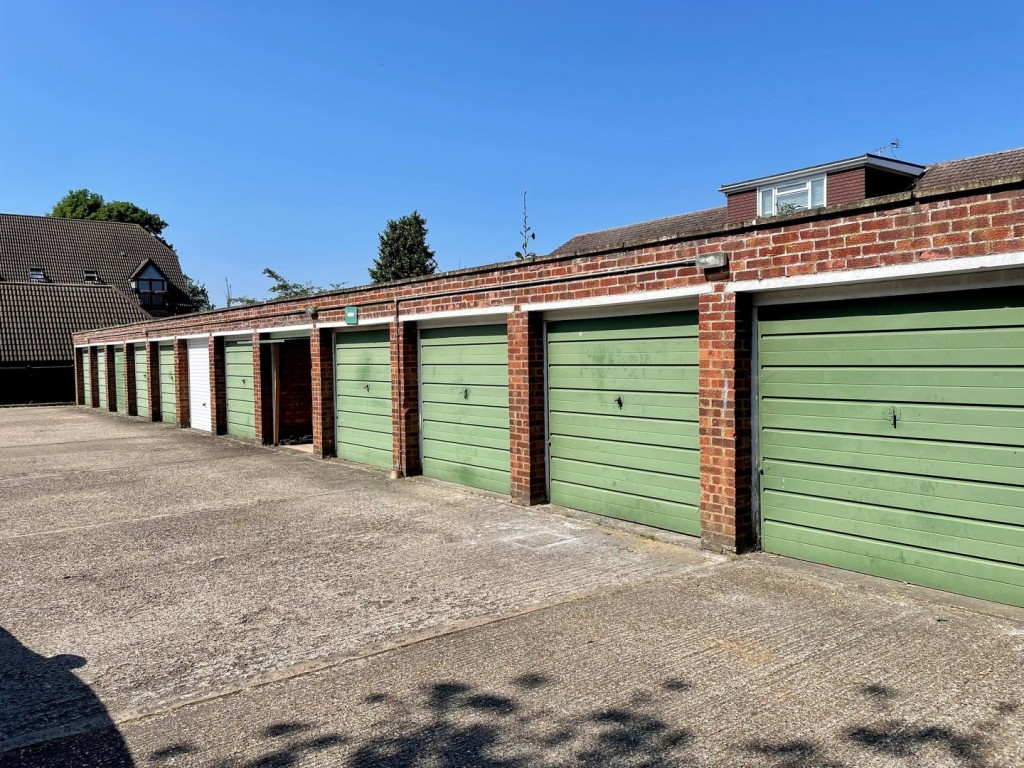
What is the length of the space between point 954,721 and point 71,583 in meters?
5.99

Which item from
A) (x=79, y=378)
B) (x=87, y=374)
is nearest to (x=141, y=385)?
(x=87, y=374)

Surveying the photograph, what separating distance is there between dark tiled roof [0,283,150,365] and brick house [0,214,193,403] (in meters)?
0.04

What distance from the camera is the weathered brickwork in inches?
199

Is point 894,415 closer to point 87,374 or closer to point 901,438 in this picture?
point 901,438

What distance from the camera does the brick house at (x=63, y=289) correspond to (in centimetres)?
3094

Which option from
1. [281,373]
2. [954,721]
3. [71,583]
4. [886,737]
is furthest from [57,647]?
[281,373]

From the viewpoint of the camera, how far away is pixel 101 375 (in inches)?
1039

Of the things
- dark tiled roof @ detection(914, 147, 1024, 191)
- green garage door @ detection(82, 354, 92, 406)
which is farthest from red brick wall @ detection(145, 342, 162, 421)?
dark tiled roof @ detection(914, 147, 1024, 191)

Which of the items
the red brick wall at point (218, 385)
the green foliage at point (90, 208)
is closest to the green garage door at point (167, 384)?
the red brick wall at point (218, 385)

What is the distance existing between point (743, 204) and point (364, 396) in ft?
54.6

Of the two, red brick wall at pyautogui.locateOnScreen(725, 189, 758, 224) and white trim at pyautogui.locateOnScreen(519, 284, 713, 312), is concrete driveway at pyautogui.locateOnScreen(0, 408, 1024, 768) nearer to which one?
white trim at pyautogui.locateOnScreen(519, 284, 713, 312)

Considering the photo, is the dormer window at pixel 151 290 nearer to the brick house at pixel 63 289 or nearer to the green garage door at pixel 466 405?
the brick house at pixel 63 289

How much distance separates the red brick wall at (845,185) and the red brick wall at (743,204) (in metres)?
2.27

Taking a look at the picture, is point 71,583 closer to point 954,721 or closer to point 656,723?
point 656,723
